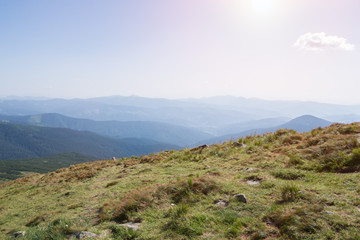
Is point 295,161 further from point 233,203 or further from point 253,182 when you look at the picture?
point 233,203

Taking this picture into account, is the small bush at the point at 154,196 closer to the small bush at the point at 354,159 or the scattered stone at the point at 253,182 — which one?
the scattered stone at the point at 253,182

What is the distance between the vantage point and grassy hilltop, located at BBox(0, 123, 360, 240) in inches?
233

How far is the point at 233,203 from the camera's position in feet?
24.5

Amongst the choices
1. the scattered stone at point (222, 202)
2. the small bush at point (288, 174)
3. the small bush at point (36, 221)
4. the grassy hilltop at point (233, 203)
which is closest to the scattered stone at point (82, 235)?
the grassy hilltop at point (233, 203)

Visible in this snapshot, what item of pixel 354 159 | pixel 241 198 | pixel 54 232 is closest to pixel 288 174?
pixel 354 159

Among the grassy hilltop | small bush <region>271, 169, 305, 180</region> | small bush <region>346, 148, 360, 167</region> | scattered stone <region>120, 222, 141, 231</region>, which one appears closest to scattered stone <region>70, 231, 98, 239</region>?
the grassy hilltop

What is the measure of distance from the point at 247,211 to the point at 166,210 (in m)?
3.09

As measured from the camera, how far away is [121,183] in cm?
1306

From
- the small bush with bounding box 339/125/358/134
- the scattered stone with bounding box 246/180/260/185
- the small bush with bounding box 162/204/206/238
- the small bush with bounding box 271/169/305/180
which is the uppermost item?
the small bush with bounding box 339/125/358/134

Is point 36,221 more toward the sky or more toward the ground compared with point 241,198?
more toward the ground

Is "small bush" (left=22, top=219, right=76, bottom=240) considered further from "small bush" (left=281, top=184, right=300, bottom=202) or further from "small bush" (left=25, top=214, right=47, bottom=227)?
"small bush" (left=281, top=184, right=300, bottom=202)

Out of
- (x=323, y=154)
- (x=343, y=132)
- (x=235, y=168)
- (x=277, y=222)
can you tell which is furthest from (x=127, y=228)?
(x=343, y=132)

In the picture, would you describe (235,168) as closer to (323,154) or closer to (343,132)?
(323,154)

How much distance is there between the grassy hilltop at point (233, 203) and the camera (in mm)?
5910
